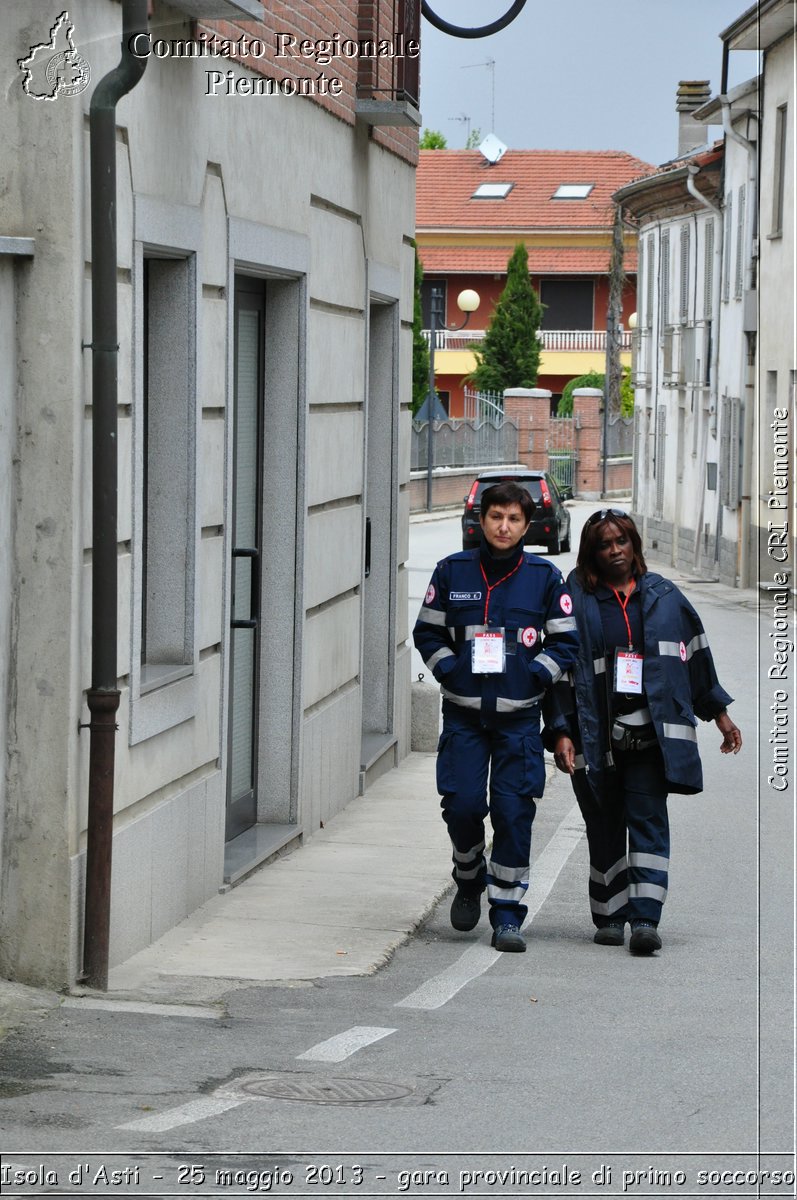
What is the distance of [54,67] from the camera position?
20.8 ft

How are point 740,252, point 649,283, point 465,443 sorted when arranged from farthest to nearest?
point 465,443, point 649,283, point 740,252

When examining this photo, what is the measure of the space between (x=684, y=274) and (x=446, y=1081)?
33251 millimetres

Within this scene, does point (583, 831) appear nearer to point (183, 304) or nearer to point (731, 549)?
point (183, 304)

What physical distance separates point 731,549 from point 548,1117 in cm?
2593

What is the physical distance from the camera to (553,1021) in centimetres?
651

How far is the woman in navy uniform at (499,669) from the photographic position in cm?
764

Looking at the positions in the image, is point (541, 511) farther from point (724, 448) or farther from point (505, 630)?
point (505, 630)

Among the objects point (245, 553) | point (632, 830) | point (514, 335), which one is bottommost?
point (632, 830)

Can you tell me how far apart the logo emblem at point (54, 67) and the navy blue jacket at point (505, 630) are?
246 cm

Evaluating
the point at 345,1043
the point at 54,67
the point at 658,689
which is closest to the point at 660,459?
the point at 658,689

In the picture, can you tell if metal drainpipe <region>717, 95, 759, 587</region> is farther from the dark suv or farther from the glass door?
the glass door

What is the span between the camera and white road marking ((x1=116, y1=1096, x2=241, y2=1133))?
495cm

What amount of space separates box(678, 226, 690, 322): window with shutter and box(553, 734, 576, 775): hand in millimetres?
30476

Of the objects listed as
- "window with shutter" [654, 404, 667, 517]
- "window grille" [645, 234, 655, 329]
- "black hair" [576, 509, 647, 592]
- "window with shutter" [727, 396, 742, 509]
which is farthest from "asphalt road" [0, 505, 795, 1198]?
"window grille" [645, 234, 655, 329]
